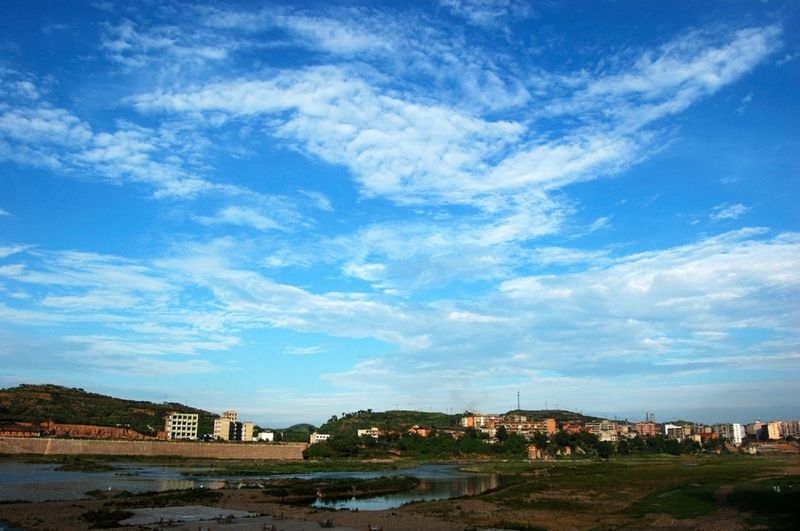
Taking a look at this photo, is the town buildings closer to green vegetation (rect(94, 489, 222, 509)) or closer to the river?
the river

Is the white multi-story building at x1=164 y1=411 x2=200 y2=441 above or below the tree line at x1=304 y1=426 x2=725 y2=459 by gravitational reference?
above

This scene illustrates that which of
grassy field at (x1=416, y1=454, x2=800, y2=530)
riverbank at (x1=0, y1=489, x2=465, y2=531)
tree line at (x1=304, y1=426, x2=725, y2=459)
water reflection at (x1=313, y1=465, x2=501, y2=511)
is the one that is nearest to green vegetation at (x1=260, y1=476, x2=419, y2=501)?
water reflection at (x1=313, y1=465, x2=501, y2=511)

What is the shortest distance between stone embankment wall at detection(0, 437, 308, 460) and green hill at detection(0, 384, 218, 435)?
37.3m

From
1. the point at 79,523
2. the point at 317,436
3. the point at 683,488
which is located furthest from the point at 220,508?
the point at 317,436

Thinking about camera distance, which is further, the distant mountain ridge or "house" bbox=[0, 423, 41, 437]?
the distant mountain ridge

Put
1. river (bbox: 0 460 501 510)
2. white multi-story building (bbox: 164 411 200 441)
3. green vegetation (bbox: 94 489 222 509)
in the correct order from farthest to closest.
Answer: white multi-story building (bbox: 164 411 200 441) → river (bbox: 0 460 501 510) → green vegetation (bbox: 94 489 222 509)

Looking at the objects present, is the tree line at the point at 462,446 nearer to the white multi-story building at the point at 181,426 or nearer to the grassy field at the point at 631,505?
the white multi-story building at the point at 181,426

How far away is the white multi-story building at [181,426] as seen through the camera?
6235 inches

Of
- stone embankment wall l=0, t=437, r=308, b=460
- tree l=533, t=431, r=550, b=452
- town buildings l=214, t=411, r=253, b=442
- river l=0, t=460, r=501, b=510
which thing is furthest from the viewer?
town buildings l=214, t=411, r=253, b=442

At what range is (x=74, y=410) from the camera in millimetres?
159750

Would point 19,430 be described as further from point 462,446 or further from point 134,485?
point 462,446

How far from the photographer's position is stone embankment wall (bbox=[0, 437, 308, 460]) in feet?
324

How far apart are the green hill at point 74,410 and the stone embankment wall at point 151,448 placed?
3729 centimetres

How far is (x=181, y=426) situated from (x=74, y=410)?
28.8 metres
